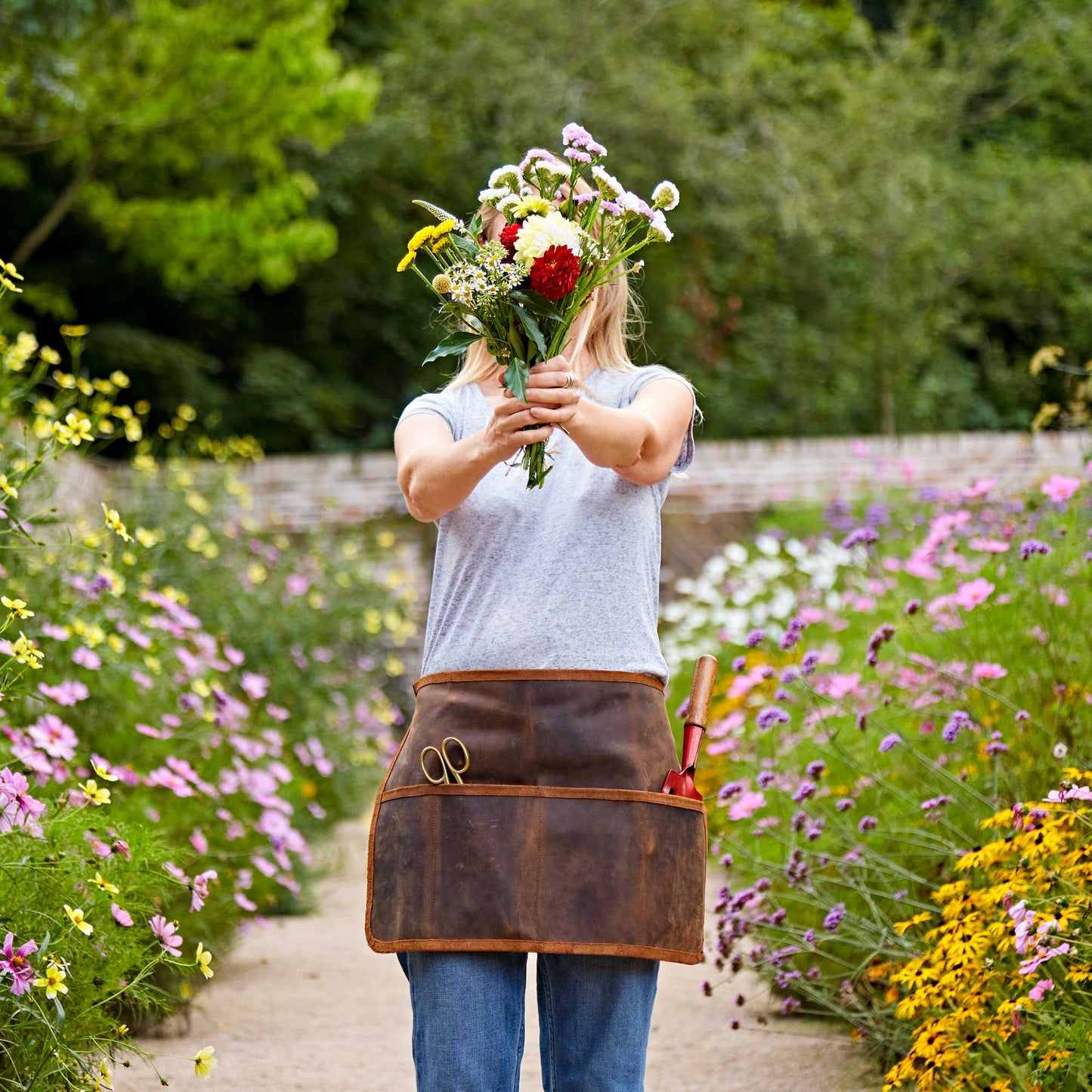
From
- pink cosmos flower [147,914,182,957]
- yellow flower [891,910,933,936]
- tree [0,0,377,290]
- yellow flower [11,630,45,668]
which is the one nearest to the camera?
yellow flower [11,630,45,668]

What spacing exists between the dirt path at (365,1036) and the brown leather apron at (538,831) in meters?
1.46

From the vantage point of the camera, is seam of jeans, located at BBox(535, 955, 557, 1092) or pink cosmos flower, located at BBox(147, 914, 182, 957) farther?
pink cosmos flower, located at BBox(147, 914, 182, 957)

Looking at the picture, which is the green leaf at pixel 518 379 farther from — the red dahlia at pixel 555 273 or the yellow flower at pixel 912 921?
the yellow flower at pixel 912 921

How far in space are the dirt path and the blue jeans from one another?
1.39 metres

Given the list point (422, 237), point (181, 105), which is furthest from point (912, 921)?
point (181, 105)

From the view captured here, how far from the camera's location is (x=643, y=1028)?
1.75 metres

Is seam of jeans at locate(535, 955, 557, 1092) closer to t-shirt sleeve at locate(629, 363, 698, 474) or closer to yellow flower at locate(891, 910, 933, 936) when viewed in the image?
t-shirt sleeve at locate(629, 363, 698, 474)

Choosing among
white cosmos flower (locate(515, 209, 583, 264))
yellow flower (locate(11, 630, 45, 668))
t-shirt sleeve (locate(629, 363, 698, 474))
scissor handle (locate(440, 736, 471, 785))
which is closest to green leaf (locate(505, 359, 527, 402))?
white cosmos flower (locate(515, 209, 583, 264))

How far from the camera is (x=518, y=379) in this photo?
160cm

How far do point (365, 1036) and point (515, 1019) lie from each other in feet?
6.78

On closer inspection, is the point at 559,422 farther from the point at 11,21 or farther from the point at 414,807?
the point at 11,21

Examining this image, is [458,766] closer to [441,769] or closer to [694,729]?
[441,769]

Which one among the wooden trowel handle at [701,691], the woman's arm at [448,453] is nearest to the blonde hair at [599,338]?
the woman's arm at [448,453]

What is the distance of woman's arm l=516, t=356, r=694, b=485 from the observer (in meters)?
1.60
